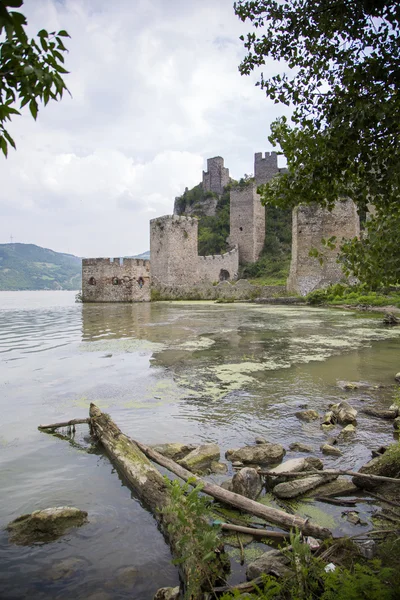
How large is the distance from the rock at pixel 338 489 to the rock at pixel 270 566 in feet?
3.00

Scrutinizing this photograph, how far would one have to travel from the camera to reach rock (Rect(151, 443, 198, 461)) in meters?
3.83

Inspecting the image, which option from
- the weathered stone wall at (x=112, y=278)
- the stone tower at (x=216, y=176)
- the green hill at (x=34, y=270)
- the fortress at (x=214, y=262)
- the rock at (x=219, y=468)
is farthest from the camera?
the green hill at (x=34, y=270)

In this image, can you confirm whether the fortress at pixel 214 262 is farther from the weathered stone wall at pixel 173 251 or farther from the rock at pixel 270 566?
the rock at pixel 270 566

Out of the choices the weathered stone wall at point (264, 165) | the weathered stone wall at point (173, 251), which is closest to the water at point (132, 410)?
the weathered stone wall at point (173, 251)

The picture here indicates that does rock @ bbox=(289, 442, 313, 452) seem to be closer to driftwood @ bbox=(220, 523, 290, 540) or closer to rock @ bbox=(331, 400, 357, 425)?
rock @ bbox=(331, 400, 357, 425)

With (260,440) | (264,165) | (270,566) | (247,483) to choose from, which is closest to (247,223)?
(264,165)

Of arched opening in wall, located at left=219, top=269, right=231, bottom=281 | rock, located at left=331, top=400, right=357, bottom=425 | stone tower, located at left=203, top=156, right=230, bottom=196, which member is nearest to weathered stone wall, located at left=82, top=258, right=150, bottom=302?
arched opening in wall, located at left=219, top=269, right=231, bottom=281

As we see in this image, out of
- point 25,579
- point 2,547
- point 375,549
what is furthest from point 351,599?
point 2,547

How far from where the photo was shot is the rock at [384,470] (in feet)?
10.3

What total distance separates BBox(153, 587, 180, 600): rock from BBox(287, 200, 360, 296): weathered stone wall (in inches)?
1032

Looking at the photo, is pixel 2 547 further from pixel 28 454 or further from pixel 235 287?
pixel 235 287

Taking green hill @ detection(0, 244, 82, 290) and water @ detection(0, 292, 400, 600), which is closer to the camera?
water @ detection(0, 292, 400, 600)

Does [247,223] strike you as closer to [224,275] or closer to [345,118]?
[224,275]

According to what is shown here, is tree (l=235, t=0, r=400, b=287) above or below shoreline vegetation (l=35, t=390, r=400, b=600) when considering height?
above
